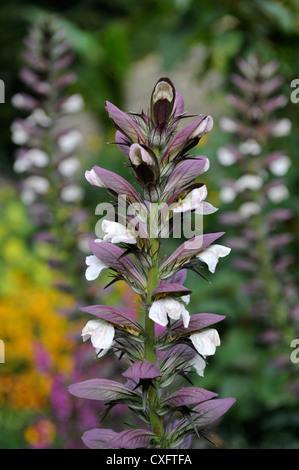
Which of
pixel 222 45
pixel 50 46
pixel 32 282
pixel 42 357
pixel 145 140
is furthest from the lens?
pixel 32 282

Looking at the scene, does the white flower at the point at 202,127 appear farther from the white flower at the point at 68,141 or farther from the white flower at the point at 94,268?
the white flower at the point at 68,141

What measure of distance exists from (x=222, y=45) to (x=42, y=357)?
2081mm

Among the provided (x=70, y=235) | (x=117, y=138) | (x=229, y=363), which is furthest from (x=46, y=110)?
(x=117, y=138)

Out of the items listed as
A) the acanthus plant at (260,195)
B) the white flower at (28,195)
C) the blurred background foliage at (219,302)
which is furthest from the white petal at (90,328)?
the white flower at (28,195)

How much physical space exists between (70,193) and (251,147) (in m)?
1.00

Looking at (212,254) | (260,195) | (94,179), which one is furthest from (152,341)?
(260,195)

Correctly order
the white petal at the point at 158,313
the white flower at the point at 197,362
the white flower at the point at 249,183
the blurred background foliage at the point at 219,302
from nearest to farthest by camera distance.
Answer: the white petal at the point at 158,313
the white flower at the point at 197,362
the white flower at the point at 249,183
the blurred background foliage at the point at 219,302

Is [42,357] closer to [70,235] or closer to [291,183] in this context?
[70,235]

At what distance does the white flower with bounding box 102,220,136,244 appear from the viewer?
102 centimetres

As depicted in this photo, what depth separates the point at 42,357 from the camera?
2.63 metres

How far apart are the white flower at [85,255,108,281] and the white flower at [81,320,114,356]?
9 centimetres

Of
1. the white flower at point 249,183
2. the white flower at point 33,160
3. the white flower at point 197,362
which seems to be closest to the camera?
the white flower at point 197,362

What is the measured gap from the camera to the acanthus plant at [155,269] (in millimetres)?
1026

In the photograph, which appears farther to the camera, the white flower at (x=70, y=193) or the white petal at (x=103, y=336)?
the white flower at (x=70, y=193)
